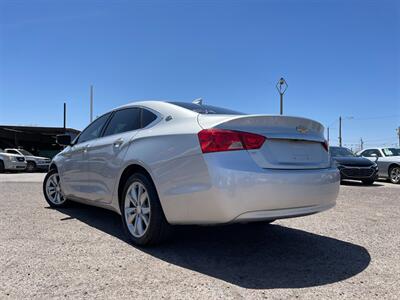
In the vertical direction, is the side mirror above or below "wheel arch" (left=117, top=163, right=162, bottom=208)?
above

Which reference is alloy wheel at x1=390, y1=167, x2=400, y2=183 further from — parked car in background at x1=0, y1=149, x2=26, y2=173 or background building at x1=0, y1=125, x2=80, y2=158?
background building at x1=0, y1=125, x2=80, y2=158

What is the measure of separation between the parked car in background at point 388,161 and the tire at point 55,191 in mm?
12505

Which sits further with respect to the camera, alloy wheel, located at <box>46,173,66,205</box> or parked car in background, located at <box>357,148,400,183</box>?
parked car in background, located at <box>357,148,400,183</box>

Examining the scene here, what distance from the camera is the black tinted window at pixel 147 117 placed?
13.6ft

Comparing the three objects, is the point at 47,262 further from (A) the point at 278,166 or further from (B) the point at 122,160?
(A) the point at 278,166

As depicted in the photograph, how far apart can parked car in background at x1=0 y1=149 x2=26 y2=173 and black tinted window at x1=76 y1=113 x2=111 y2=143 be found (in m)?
17.7

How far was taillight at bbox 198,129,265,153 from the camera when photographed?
3219 millimetres

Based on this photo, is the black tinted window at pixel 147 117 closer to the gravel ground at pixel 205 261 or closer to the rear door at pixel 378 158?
the gravel ground at pixel 205 261

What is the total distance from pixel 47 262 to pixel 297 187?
230cm

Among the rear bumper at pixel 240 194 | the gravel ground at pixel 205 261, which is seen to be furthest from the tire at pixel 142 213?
the rear bumper at pixel 240 194

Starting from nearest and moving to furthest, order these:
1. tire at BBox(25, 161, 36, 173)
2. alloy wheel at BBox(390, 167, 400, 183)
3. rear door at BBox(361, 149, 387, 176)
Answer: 1. alloy wheel at BBox(390, 167, 400, 183)
2. rear door at BBox(361, 149, 387, 176)
3. tire at BBox(25, 161, 36, 173)

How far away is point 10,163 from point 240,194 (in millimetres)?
21134

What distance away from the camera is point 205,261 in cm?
345

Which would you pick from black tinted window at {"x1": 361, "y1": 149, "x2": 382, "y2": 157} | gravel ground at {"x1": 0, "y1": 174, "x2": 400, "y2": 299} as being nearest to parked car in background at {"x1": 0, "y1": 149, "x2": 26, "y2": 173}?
gravel ground at {"x1": 0, "y1": 174, "x2": 400, "y2": 299}
